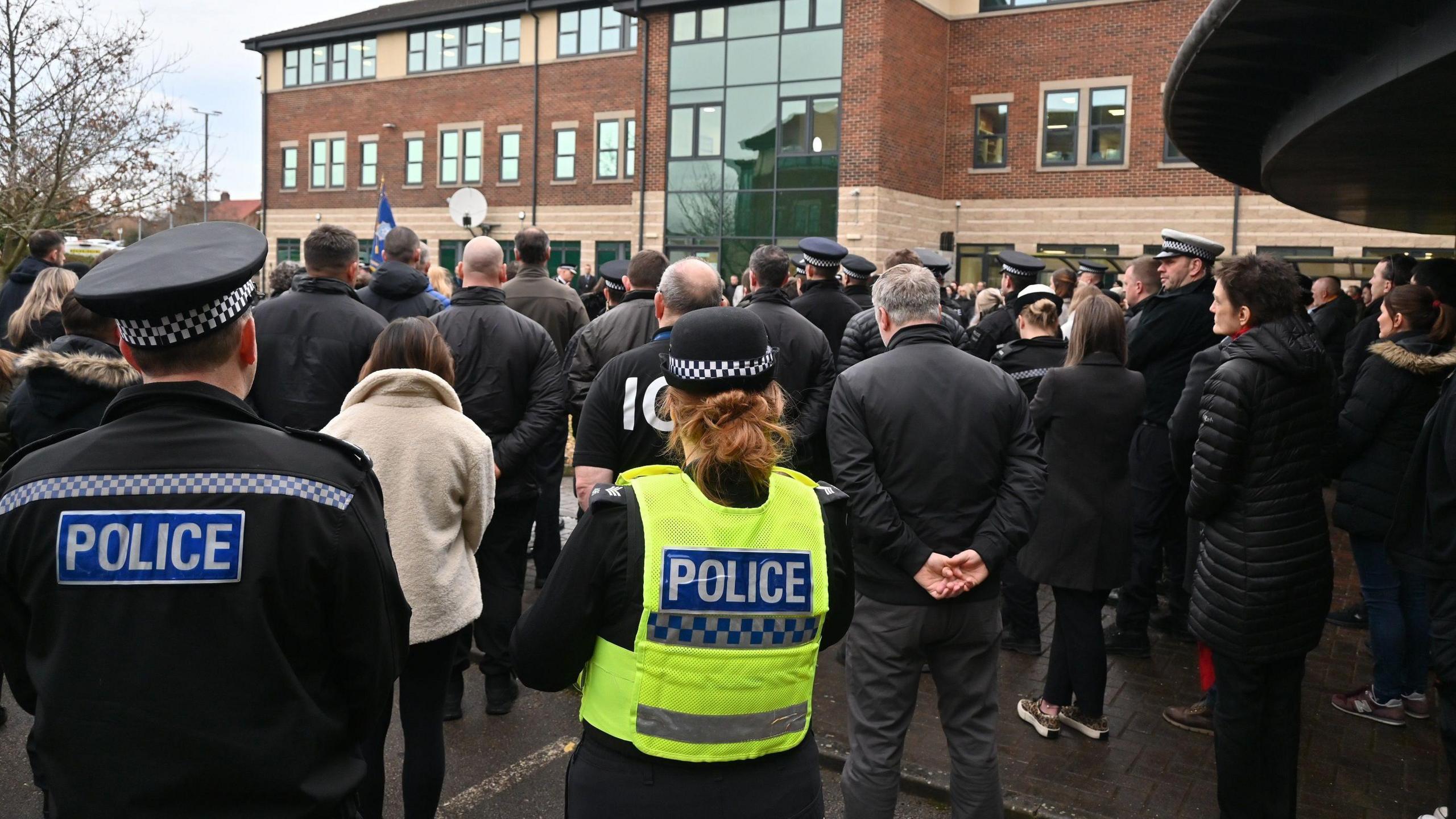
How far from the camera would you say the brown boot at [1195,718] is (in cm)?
539

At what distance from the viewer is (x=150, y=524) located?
1.99 meters

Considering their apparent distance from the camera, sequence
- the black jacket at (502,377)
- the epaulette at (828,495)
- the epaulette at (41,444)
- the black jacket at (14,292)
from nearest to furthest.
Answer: the epaulette at (41,444) < the epaulette at (828,495) < the black jacket at (502,377) < the black jacket at (14,292)

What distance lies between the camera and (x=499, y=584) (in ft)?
18.2

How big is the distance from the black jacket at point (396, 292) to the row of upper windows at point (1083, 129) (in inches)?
903

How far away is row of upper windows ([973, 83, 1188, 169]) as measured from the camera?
26.5 meters

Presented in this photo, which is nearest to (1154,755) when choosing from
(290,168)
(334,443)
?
(334,443)

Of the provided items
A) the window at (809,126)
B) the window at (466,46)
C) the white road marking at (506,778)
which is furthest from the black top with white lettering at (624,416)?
the window at (466,46)

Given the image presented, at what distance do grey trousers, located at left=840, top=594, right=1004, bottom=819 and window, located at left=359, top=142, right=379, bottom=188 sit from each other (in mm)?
38041

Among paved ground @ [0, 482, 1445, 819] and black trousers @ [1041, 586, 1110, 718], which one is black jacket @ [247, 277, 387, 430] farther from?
black trousers @ [1041, 586, 1110, 718]

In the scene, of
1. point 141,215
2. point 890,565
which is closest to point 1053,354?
point 890,565

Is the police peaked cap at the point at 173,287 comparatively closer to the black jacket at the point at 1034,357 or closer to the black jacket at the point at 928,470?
the black jacket at the point at 928,470

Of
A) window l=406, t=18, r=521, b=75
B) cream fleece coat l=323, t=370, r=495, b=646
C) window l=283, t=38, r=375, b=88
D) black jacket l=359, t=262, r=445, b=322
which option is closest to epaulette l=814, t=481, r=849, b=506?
cream fleece coat l=323, t=370, r=495, b=646

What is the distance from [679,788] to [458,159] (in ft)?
120

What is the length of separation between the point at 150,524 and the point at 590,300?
9190 mm
